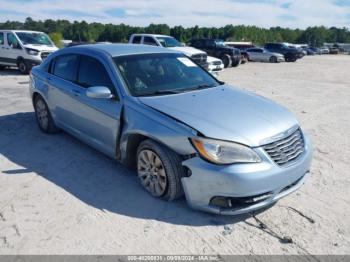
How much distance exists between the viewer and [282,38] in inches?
5212

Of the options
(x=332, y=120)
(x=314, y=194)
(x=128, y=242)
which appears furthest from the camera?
(x=332, y=120)

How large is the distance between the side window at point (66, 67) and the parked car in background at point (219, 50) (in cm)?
1748

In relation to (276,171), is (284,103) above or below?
below

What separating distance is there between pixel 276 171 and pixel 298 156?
1.63 feet

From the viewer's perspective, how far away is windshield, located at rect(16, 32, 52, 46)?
1504cm

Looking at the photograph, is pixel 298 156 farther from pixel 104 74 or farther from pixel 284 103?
A: pixel 284 103

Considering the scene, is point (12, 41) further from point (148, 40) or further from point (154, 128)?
point (154, 128)

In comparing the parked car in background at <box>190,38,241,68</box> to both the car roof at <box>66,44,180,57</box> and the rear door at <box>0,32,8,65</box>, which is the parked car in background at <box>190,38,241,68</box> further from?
the car roof at <box>66,44,180,57</box>

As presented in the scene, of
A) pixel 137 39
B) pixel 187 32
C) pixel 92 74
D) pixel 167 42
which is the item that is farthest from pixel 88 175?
pixel 187 32

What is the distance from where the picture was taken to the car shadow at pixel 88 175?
11.6 ft

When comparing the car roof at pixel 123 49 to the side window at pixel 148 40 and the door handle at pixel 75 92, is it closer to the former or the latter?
the door handle at pixel 75 92

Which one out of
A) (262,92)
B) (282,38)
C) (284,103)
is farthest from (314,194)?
(282,38)

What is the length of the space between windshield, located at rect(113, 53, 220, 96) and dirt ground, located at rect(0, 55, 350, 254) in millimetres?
1167

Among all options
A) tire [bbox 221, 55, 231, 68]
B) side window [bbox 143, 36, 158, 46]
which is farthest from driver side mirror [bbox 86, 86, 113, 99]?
tire [bbox 221, 55, 231, 68]
